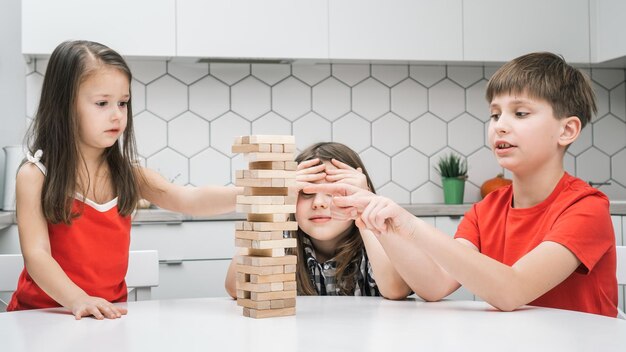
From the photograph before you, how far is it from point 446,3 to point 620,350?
264 cm

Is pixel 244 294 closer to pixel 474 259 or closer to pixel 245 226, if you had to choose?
pixel 245 226

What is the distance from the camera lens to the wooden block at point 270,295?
→ 1.24 m

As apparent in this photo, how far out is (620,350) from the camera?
979 millimetres

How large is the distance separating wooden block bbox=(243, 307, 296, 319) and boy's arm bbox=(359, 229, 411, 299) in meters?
0.29

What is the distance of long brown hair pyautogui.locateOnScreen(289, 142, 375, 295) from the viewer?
1.84 metres

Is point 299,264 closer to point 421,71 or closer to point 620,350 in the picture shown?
point 620,350

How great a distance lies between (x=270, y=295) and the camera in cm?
125

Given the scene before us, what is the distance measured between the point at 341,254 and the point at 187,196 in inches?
15.8

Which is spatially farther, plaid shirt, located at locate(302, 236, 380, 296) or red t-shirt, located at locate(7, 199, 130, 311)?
→ plaid shirt, located at locate(302, 236, 380, 296)

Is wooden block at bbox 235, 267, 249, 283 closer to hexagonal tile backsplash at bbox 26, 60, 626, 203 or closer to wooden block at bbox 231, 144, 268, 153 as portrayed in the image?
wooden block at bbox 231, 144, 268, 153

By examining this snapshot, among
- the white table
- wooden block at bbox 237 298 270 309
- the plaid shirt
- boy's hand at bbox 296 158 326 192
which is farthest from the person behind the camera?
the plaid shirt

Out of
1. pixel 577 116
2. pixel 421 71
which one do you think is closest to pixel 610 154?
pixel 421 71

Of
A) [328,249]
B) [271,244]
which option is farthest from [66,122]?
[328,249]

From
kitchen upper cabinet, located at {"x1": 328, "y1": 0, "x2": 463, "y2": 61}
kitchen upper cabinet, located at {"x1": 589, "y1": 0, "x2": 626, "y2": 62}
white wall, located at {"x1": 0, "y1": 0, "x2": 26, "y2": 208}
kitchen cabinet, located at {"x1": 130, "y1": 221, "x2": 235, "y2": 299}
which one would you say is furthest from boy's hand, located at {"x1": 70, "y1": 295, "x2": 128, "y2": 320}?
kitchen upper cabinet, located at {"x1": 589, "y1": 0, "x2": 626, "y2": 62}
